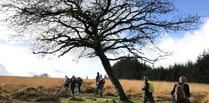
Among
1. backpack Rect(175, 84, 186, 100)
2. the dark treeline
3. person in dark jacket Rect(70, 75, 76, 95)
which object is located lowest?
backpack Rect(175, 84, 186, 100)

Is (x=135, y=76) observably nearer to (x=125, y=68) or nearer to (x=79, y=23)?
(x=125, y=68)

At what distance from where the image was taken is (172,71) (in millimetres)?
133250

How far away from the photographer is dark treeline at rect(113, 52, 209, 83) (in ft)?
361

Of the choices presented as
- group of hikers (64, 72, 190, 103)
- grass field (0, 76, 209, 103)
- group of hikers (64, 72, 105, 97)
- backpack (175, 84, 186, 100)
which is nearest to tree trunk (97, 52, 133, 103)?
grass field (0, 76, 209, 103)

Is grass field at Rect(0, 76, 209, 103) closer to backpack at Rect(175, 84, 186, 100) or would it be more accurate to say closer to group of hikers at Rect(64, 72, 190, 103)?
group of hikers at Rect(64, 72, 190, 103)

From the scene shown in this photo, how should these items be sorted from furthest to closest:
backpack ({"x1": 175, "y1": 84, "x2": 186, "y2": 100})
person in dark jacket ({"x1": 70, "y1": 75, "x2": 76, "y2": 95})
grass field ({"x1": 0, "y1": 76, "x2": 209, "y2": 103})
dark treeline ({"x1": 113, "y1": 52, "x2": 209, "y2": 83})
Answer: dark treeline ({"x1": 113, "y1": 52, "x2": 209, "y2": 83}), person in dark jacket ({"x1": 70, "y1": 75, "x2": 76, "y2": 95}), grass field ({"x1": 0, "y1": 76, "x2": 209, "y2": 103}), backpack ({"x1": 175, "y1": 84, "x2": 186, "y2": 100})

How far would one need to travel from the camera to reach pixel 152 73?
13825 cm

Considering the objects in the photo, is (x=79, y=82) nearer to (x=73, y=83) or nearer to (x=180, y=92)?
(x=73, y=83)

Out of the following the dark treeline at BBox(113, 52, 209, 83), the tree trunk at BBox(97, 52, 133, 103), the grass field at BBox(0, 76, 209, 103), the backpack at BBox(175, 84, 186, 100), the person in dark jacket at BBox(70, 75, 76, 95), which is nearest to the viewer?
the backpack at BBox(175, 84, 186, 100)

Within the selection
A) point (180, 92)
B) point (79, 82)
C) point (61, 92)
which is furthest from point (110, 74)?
point (180, 92)

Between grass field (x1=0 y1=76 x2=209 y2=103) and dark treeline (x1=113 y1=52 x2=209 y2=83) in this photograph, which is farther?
dark treeline (x1=113 y1=52 x2=209 y2=83)

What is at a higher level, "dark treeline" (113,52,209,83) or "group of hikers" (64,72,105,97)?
"dark treeline" (113,52,209,83)

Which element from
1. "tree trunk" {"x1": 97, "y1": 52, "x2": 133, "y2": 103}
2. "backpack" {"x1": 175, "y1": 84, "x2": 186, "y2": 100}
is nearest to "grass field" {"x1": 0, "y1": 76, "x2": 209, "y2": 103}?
"tree trunk" {"x1": 97, "y1": 52, "x2": 133, "y2": 103}

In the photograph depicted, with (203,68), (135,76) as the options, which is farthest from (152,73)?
(203,68)
